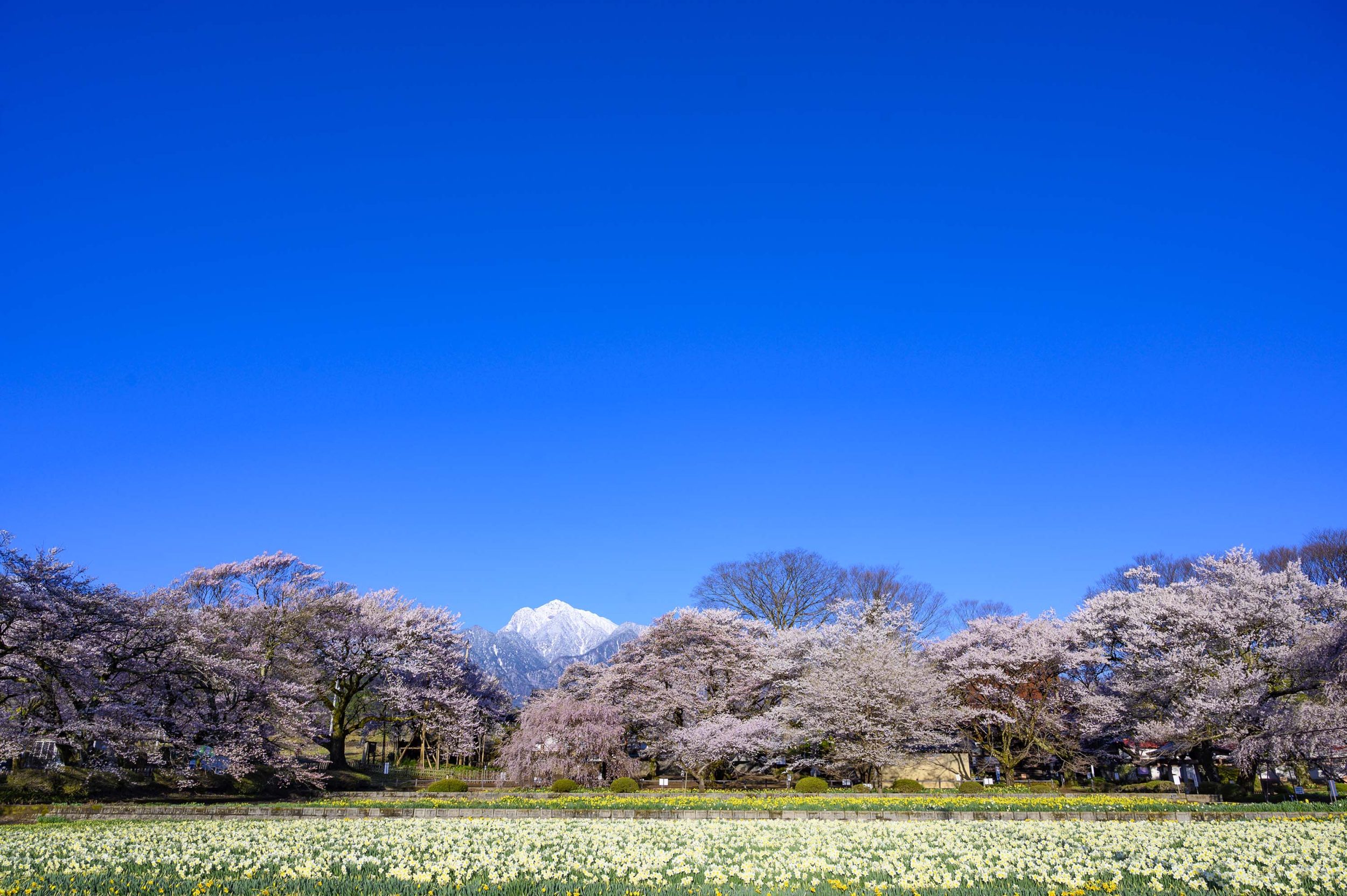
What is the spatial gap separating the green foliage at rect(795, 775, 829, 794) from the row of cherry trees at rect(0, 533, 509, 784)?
58.0 ft

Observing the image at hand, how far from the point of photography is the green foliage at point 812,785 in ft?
95.7

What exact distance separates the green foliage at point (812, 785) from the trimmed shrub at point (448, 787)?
12.7 metres

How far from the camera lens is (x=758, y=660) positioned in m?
38.7

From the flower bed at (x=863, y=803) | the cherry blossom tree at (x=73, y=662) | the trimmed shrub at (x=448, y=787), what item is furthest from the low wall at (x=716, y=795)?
the cherry blossom tree at (x=73, y=662)

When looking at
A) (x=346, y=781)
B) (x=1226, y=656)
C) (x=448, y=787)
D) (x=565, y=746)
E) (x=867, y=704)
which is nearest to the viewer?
(x=1226, y=656)

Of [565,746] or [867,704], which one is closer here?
[565,746]

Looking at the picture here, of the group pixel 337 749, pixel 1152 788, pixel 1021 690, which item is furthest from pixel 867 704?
pixel 337 749

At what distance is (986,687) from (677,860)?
28.5 metres

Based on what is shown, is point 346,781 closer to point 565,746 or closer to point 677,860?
point 565,746

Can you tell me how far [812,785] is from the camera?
1164 inches

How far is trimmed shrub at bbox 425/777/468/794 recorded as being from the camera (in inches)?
1172

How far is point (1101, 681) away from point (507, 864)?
34.7 m

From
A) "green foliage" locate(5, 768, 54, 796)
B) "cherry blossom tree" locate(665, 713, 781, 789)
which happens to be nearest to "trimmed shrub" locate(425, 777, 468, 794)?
"cherry blossom tree" locate(665, 713, 781, 789)

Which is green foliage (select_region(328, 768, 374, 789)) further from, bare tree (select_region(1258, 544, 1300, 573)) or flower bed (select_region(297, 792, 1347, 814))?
bare tree (select_region(1258, 544, 1300, 573))
